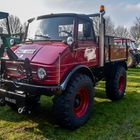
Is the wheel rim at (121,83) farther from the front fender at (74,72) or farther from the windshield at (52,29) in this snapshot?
the windshield at (52,29)

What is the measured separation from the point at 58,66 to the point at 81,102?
1140mm

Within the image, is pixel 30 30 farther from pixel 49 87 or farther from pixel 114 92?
pixel 114 92

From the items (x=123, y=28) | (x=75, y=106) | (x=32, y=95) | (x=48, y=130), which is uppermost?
(x=123, y=28)

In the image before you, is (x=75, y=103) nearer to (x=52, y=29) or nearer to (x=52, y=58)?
(x=52, y=58)

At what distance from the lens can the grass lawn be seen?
4.55 metres

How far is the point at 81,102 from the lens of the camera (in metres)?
5.25

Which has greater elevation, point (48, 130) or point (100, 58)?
point (100, 58)

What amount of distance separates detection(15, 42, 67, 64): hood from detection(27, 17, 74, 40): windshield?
31 centimetres

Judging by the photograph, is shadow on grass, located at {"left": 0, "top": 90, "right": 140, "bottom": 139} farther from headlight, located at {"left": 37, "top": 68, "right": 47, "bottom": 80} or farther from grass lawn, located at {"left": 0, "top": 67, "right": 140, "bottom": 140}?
headlight, located at {"left": 37, "top": 68, "right": 47, "bottom": 80}

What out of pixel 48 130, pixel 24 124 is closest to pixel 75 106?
pixel 48 130

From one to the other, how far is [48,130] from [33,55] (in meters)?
1.44

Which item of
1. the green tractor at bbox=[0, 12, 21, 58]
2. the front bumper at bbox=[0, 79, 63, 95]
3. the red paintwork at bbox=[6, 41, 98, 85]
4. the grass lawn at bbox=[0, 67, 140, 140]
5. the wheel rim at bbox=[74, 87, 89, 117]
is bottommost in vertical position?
the grass lawn at bbox=[0, 67, 140, 140]

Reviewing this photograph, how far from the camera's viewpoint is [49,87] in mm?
4359

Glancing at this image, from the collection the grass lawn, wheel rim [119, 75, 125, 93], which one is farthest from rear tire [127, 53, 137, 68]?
the grass lawn
